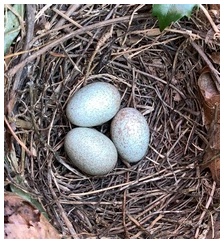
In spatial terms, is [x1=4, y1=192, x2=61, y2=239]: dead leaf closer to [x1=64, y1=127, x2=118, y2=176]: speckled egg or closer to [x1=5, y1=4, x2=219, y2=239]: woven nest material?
[x1=5, y1=4, x2=219, y2=239]: woven nest material

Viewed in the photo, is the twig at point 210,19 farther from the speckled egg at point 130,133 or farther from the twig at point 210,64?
the speckled egg at point 130,133

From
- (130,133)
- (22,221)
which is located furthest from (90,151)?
(22,221)

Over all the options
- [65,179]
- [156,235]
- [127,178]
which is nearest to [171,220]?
[156,235]

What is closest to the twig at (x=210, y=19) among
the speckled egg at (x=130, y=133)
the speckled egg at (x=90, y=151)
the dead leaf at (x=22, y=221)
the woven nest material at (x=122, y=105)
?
the woven nest material at (x=122, y=105)

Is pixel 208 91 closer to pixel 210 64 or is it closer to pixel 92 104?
pixel 210 64

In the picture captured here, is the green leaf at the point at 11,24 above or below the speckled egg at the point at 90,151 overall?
above
